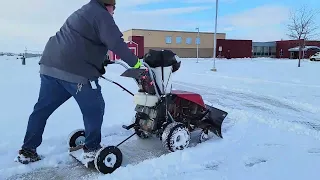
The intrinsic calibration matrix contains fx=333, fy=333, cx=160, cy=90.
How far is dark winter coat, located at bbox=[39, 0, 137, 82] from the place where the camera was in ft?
11.0

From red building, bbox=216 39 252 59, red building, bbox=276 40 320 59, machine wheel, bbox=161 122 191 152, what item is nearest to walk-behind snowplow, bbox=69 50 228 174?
machine wheel, bbox=161 122 191 152

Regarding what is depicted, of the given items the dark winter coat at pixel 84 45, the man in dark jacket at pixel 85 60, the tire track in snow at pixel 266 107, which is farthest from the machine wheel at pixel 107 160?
the tire track in snow at pixel 266 107

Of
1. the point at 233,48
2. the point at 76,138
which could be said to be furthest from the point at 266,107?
the point at 233,48

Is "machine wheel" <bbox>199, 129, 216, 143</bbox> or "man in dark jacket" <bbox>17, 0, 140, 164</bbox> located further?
"machine wheel" <bbox>199, 129, 216, 143</bbox>

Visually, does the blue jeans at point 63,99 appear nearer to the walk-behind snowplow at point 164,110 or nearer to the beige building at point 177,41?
the walk-behind snowplow at point 164,110

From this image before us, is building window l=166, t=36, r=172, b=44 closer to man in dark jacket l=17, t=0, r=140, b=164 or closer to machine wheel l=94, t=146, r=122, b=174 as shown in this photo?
man in dark jacket l=17, t=0, r=140, b=164

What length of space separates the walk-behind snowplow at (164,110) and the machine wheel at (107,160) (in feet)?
0.17

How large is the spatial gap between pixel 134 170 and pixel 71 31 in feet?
5.25

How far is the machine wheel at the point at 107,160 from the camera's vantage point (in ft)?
11.4

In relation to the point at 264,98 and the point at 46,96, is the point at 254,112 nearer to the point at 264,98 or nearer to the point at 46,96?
the point at 264,98

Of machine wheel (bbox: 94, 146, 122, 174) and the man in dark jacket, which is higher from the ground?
the man in dark jacket

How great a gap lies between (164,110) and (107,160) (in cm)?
110

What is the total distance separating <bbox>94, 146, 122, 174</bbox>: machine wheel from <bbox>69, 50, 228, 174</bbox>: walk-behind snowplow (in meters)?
0.05

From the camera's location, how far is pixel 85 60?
3.49 meters
